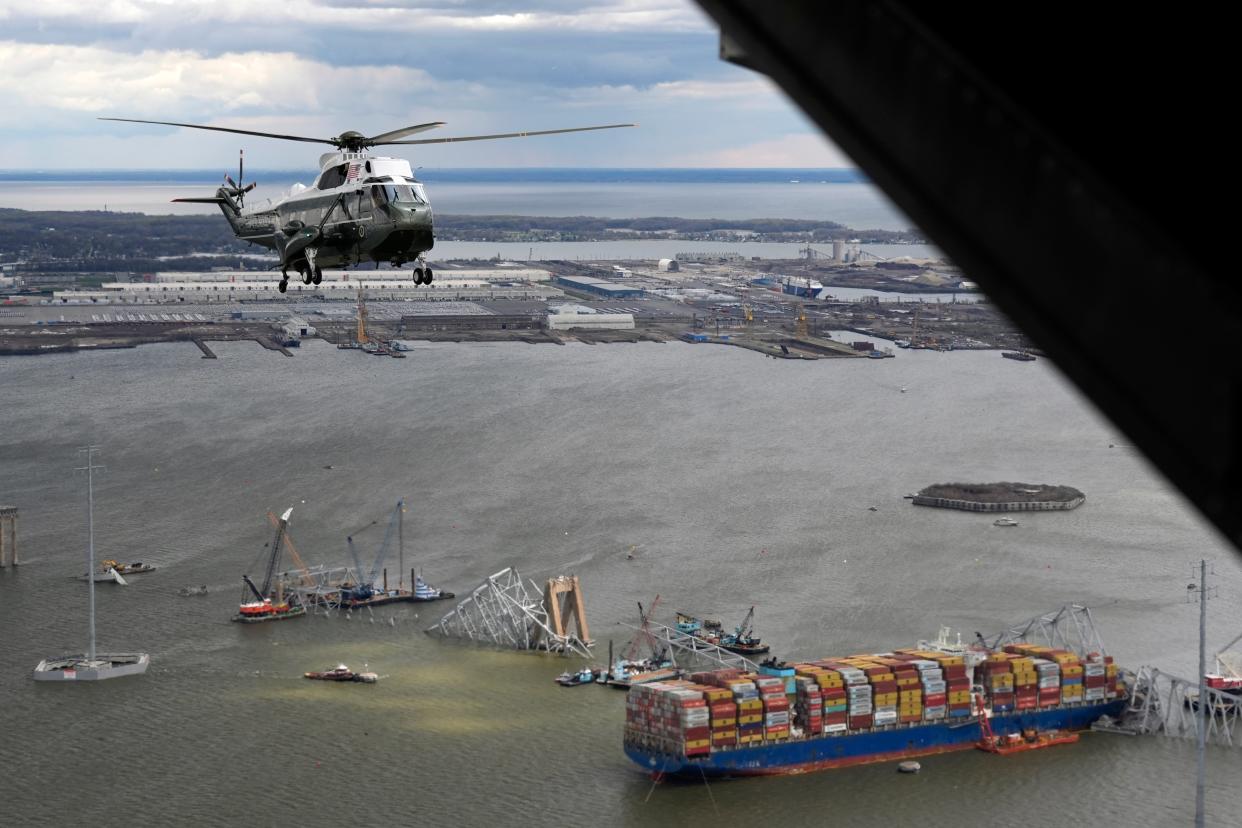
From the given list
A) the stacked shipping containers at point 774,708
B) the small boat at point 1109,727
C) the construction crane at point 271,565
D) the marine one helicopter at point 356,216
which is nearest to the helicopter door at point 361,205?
the marine one helicopter at point 356,216

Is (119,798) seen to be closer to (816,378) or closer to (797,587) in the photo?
(797,587)

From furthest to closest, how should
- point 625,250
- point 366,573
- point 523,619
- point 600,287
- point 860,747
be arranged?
point 625,250, point 600,287, point 366,573, point 523,619, point 860,747

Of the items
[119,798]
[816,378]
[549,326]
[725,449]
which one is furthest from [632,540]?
[549,326]

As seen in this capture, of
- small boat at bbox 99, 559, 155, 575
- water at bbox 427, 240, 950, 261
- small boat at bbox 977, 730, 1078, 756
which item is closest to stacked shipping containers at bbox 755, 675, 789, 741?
small boat at bbox 977, 730, 1078, 756

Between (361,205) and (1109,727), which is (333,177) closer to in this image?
(361,205)

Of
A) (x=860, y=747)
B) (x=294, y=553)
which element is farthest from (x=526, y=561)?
(x=860, y=747)

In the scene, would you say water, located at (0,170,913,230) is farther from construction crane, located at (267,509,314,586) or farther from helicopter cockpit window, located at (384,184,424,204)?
helicopter cockpit window, located at (384,184,424,204)
